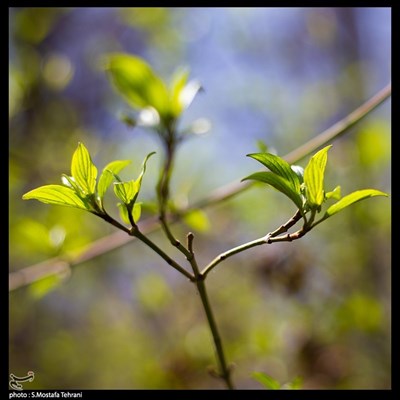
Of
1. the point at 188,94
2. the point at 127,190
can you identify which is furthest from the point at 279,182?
the point at 188,94

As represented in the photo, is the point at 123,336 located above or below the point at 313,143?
above

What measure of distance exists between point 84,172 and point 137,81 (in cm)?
32

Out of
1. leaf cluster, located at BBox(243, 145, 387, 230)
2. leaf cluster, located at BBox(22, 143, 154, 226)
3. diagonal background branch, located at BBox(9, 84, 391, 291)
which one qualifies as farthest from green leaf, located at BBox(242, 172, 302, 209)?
diagonal background branch, located at BBox(9, 84, 391, 291)

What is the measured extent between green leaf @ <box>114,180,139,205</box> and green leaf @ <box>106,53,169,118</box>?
1.03 feet

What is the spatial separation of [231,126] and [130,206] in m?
1.77

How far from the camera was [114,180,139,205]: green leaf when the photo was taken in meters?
0.53

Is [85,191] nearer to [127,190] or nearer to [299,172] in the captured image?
[127,190]

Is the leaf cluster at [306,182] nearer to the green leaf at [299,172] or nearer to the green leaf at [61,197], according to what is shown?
the green leaf at [299,172]

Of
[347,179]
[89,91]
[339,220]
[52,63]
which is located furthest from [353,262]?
[89,91]

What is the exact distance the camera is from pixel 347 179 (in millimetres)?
1768

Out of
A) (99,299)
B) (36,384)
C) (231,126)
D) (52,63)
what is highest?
(231,126)

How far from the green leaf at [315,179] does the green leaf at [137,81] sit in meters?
0.37

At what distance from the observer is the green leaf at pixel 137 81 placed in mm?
823
